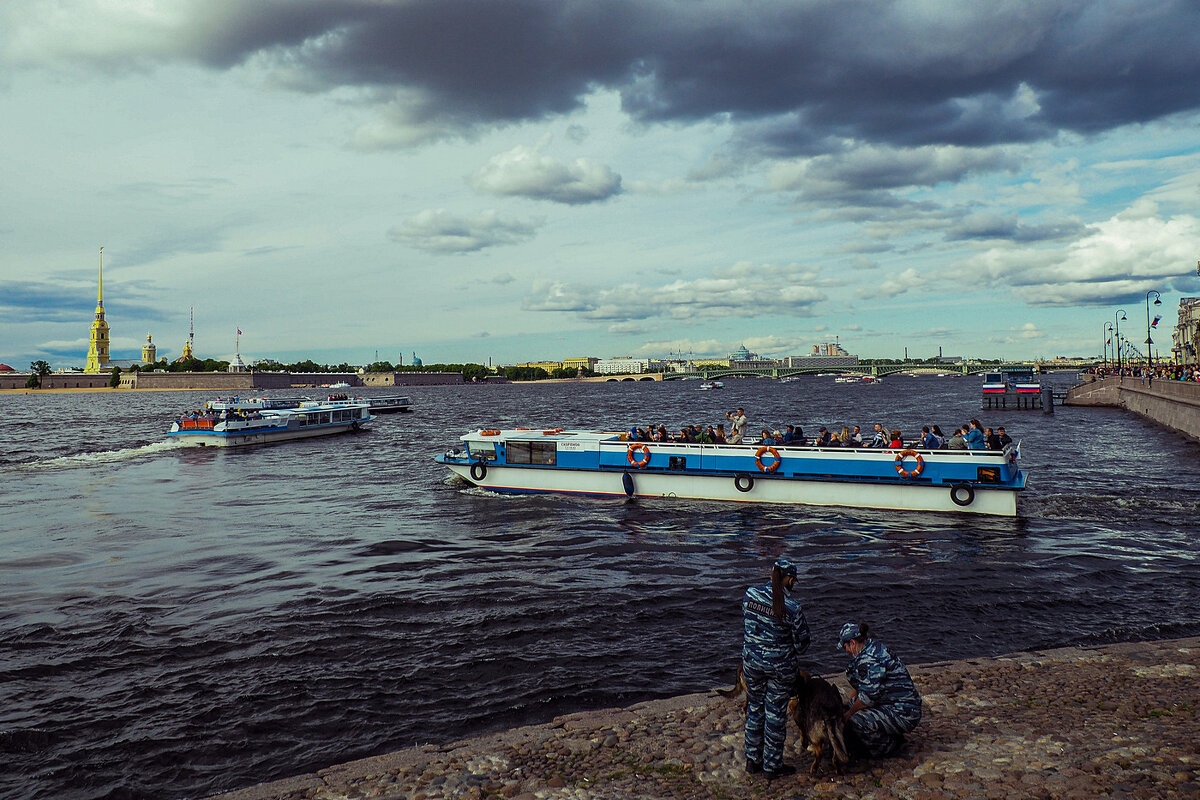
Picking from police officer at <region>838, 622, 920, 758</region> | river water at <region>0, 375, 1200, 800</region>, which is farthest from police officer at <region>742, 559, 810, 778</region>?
river water at <region>0, 375, 1200, 800</region>

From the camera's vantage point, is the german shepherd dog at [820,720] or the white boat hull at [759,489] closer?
the german shepherd dog at [820,720]

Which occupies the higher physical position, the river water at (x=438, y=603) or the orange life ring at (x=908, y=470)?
the orange life ring at (x=908, y=470)

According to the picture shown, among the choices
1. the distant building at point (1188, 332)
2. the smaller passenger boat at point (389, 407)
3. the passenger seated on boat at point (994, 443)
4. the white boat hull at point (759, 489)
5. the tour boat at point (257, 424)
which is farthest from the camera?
the distant building at point (1188, 332)

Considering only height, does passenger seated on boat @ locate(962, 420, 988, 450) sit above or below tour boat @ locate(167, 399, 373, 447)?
above

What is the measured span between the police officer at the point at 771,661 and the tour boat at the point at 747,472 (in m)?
19.6

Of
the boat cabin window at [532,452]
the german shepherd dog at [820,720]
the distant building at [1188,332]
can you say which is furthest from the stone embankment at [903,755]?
the distant building at [1188,332]

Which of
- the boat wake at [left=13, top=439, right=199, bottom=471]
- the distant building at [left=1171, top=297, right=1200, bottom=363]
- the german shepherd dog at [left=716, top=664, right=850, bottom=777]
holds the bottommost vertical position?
the boat wake at [left=13, top=439, right=199, bottom=471]

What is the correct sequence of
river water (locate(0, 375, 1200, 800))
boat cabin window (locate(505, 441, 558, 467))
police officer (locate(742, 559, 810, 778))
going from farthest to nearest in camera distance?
boat cabin window (locate(505, 441, 558, 467)), river water (locate(0, 375, 1200, 800)), police officer (locate(742, 559, 810, 778))

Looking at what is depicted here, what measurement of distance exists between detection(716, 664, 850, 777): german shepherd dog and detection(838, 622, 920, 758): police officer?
0.21m

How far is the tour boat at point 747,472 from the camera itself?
2527 cm

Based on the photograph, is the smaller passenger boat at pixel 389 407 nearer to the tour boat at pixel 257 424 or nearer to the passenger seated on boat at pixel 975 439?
the tour boat at pixel 257 424

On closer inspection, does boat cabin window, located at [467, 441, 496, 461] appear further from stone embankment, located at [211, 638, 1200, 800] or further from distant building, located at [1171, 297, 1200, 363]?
distant building, located at [1171, 297, 1200, 363]

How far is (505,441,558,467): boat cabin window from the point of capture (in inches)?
1211

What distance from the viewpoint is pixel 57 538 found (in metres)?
24.8
